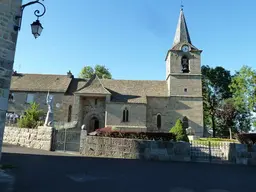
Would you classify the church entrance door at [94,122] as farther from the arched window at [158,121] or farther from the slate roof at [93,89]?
the arched window at [158,121]

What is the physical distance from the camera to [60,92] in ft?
85.8

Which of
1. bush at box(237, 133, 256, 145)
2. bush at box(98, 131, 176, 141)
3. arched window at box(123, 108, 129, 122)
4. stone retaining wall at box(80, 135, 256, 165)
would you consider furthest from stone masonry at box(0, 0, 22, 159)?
arched window at box(123, 108, 129, 122)

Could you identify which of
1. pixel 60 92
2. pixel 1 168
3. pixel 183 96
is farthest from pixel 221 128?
pixel 1 168

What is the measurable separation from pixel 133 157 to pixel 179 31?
23.5 meters

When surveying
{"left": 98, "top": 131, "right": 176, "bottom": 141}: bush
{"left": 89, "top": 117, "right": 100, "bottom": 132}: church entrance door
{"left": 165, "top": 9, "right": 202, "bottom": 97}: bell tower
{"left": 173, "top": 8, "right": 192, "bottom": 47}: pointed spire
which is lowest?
{"left": 98, "top": 131, "right": 176, "bottom": 141}: bush

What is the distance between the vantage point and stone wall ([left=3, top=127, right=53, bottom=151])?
11766mm

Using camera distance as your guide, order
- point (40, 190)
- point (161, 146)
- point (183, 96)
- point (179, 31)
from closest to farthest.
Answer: point (40, 190) < point (161, 146) < point (183, 96) < point (179, 31)

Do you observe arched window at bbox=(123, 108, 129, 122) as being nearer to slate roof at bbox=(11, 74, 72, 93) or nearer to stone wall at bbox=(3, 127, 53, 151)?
slate roof at bbox=(11, 74, 72, 93)

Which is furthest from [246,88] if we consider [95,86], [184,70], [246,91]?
[95,86]

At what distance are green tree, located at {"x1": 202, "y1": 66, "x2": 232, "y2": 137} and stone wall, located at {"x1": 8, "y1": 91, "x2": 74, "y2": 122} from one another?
83.7 feet

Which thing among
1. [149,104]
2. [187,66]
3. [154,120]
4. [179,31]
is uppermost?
[179,31]

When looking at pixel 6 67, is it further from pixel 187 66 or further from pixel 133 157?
pixel 187 66

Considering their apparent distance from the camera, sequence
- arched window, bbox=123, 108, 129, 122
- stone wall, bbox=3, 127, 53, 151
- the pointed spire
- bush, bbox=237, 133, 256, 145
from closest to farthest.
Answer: bush, bbox=237, 133, 256, 145
stone wall, bbox=3, 127, 53, 151
arched window, bbox=123, 108, 129, 122
the pointed spire

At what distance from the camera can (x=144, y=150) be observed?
10.6 m
